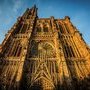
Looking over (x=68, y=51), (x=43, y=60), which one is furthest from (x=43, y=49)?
(x=68, y=51)

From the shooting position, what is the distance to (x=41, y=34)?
78.1 feet

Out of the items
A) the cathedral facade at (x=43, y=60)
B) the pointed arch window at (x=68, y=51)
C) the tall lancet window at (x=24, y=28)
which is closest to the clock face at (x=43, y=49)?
the cathedral facade at (x=43, y=60)

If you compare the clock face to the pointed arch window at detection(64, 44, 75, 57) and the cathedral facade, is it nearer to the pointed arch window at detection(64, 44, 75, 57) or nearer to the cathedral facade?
the cathedral facade

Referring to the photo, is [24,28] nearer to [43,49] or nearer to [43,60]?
[43,49]

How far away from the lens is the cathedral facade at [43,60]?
15.5 meters

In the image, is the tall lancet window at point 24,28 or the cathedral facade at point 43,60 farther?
the tall lancet window at point 24,28

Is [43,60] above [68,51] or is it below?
below

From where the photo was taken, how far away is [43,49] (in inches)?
829

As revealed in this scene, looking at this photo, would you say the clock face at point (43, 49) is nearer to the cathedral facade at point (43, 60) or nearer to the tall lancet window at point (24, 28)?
the cathedral facade at point (43, 60)

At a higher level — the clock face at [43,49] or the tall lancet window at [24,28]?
the tall lancet window at [24,28]

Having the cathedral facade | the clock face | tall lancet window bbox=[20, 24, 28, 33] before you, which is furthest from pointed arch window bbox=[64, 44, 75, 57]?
tall lancet window bbox=[20, 24, 28, 33]

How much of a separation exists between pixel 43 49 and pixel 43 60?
290cm

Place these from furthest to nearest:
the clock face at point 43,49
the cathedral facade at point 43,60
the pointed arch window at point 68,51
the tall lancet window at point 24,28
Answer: the tall lancet window at point 24,28 < the clock face at point 43,49 < the pointed arch window at point 68,51 < the cathedral facade at point 43,60

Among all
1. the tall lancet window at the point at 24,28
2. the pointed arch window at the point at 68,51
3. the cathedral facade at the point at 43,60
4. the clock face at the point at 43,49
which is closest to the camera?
the cathedral facade at the point at 43,60
